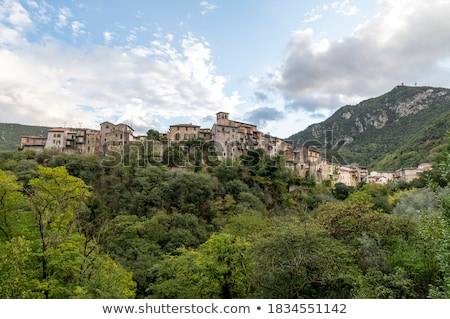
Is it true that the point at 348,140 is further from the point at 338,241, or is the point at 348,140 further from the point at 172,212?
the point at 338,241

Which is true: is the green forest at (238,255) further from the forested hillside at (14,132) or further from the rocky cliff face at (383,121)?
the rocky cliff face at (383,121)

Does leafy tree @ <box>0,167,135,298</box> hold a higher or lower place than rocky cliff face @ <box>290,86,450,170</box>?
lower

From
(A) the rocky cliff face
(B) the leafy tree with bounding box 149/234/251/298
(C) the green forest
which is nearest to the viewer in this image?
(C) the green forest

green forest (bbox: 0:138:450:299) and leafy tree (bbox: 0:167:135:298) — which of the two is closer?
leafy tree (bbox: 0:167:135:298)

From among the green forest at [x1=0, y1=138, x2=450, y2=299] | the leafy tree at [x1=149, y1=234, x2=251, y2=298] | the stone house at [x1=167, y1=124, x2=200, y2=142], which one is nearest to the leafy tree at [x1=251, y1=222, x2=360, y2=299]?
the green forest at [x1=0, y1=138, x2=450, y2=299]

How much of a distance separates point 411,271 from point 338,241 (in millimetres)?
3571

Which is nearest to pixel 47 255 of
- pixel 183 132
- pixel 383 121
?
pixel 183 132

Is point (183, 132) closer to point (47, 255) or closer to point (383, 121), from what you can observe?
point (47, 255)

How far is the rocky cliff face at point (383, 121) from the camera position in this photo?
12950cm

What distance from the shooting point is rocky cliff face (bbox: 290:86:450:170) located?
129500mm

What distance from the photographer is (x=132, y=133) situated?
226ft

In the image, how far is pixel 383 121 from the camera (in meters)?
157

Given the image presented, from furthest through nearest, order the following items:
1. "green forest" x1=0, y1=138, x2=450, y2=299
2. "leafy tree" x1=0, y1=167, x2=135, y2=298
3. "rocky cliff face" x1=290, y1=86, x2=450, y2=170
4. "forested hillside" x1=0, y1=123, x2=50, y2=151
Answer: "rocky cliff face" x1=290, y1=86, x2=450, y2=170, "forested hillside" x1=0, y1=123, x2=50, y2=151, "green forest" x1=0, y1=138, x2=450, y2=299, "leafy tree" x1=0, y1=167, x2=135, y2=298

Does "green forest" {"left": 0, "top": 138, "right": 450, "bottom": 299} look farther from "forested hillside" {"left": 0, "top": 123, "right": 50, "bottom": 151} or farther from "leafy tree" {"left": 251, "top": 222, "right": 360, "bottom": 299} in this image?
"forested hillside" {"left": 0, "top": 123, "right": 50, "bottom": 151}
